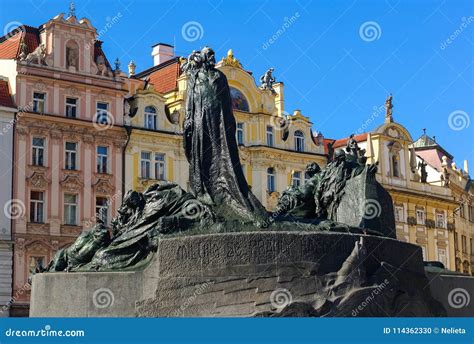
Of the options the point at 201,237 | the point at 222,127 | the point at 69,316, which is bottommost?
the point at 69,316

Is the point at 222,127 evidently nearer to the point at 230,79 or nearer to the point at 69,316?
the point at 69,316

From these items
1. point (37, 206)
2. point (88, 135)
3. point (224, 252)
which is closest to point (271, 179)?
point (88, 135)

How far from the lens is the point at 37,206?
3419 centimetres

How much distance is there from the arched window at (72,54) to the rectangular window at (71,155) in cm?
286

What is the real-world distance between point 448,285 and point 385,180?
32696 millimetres

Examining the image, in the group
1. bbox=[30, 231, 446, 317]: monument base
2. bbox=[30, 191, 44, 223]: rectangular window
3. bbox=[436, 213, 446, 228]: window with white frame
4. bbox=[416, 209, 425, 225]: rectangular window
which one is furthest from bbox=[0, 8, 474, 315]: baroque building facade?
bbox=[30, 231, 446, 317]: monument base

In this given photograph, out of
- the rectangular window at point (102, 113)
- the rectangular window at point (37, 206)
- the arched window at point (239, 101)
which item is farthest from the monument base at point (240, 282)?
the arched window at point (239, 101)

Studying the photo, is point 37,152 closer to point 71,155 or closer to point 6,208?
point 71,155

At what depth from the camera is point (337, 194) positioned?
13625 mm

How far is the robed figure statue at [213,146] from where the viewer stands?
1224cm

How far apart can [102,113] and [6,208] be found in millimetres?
5457

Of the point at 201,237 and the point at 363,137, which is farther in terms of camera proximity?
the point at 363,137

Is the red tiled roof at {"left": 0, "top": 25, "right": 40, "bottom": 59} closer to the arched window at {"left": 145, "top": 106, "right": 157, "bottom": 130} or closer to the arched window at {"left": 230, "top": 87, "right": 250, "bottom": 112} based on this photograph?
the arched window at {"left": 145, "top": 106, "right": 157, "bottom": 130}
